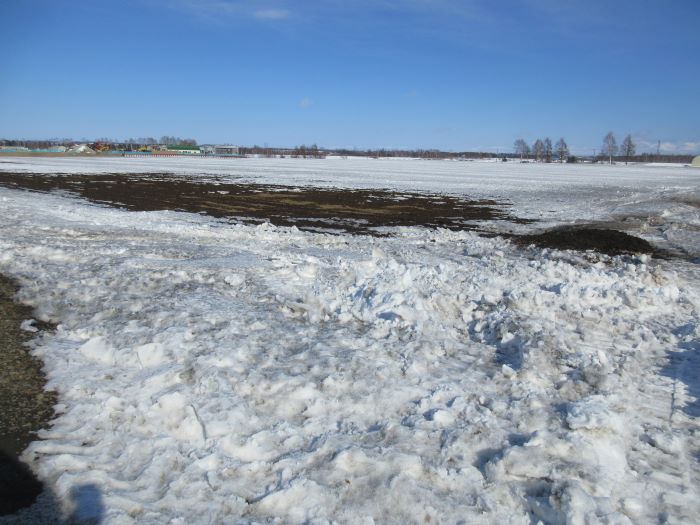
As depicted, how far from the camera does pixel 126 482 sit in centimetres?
357

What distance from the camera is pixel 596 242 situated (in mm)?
→ 12781

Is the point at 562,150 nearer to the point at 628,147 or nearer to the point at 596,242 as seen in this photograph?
the point at 628,147

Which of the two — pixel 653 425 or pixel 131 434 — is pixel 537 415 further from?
pixel 131 434

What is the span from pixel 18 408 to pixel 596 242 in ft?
41.9

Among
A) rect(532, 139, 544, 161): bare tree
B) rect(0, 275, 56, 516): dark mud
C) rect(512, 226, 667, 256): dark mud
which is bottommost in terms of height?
rect(0, 275, 56, 516): dark mud

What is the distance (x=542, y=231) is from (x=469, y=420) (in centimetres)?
1314

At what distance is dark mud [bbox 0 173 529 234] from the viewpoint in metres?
17.5

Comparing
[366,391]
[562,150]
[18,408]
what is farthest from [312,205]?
[562,150]

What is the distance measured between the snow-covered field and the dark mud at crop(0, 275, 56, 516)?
0.45 ft

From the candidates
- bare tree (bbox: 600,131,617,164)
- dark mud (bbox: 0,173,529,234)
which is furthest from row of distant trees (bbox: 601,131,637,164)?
dark mud (bbox: 0,173,529,234)

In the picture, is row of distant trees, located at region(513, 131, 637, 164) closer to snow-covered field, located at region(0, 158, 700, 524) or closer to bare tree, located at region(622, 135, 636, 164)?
bare tree, located at region(622, 135, 636, 164)

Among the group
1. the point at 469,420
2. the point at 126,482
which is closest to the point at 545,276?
the point at 469,420

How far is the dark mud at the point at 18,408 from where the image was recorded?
3467 mm

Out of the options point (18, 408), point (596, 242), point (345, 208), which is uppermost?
point (345, 208)
